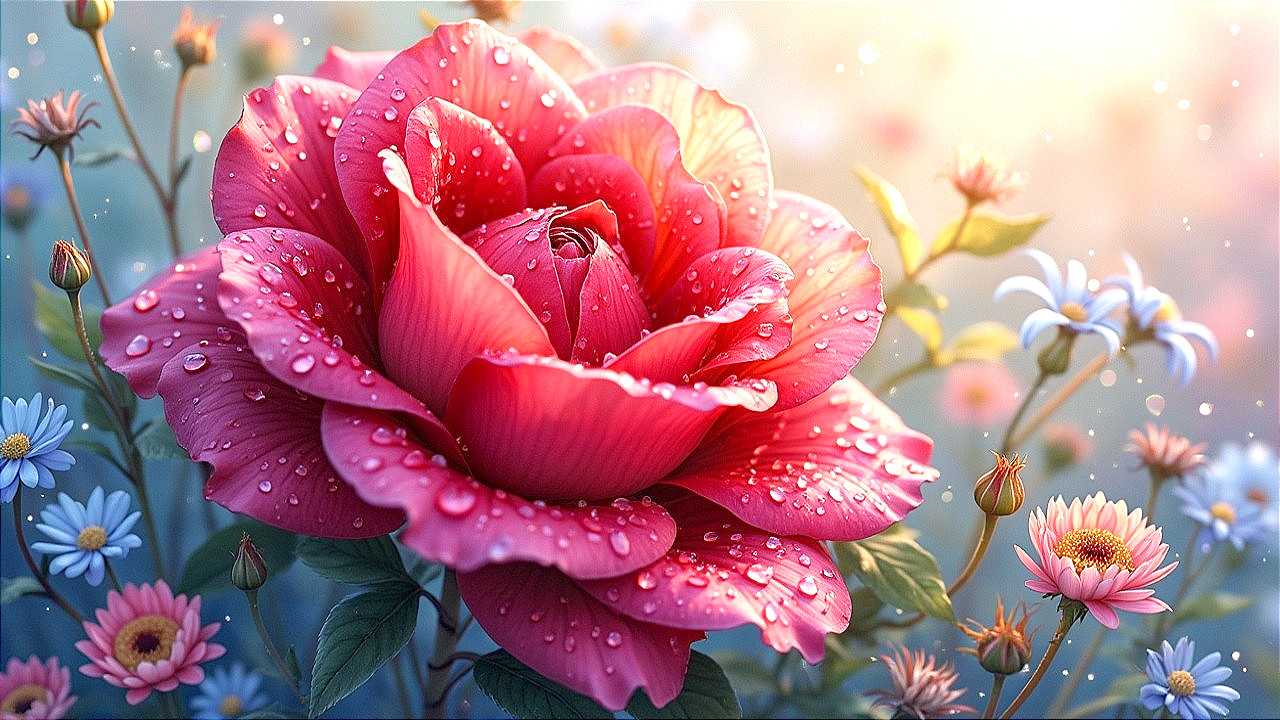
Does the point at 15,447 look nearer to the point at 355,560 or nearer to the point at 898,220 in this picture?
the point at 355,560

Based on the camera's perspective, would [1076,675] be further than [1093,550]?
Yes

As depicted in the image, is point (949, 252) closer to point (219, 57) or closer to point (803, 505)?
point (803, 505)

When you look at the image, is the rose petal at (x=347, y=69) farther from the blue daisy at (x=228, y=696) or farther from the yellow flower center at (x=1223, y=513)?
the yellow flower center at (x=1223, y=513)

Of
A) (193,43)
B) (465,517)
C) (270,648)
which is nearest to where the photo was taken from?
(465,517)

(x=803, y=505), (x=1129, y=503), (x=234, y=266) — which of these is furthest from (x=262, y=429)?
(x=1129, y=503)

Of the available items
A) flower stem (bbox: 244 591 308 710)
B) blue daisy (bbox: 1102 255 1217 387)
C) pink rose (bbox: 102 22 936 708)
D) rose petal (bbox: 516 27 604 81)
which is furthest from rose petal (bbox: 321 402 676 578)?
blue daisy (bbox: 1102 255 1217 387)

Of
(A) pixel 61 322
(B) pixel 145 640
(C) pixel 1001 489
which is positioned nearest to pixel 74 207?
(A) pixel 61 322

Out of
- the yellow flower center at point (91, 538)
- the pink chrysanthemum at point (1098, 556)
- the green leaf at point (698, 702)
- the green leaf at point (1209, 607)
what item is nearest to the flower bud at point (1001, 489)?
the pink chrysanthemum at point (1098, 556)
